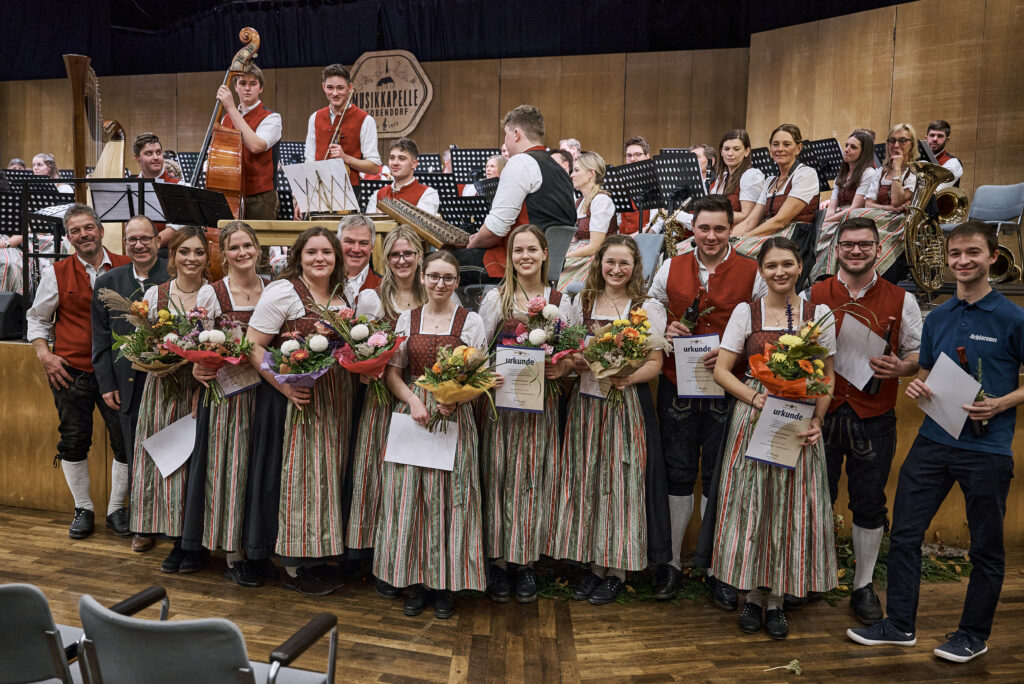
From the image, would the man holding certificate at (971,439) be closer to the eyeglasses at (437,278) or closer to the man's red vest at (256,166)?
the eyeglasses at (437,278)

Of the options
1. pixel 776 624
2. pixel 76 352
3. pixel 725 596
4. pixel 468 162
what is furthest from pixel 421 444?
pixel 468 162

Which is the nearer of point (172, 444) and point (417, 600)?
point (417, 600)

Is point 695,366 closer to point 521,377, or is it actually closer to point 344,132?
point 521,377

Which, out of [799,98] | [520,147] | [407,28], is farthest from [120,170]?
[799,98]

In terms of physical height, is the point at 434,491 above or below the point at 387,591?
above

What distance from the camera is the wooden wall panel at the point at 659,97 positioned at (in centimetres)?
1004

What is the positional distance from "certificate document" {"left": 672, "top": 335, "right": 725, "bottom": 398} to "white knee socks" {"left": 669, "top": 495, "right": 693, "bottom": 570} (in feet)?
1.61

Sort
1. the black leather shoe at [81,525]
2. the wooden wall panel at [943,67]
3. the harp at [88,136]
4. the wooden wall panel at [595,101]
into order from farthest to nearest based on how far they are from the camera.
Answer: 1. the wooden wall panel at [595,101]
2. the wooden wall panel at [943,67]
3. the harp at [88,136]
4. the black leather shoe at [81,525]

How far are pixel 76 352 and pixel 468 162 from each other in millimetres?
5666

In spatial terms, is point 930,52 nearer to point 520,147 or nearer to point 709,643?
point 520,147

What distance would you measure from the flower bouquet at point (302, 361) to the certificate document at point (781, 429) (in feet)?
5.52

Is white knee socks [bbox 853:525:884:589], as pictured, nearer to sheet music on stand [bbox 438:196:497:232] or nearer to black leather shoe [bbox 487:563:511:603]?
black leather shoe [bbox 487:563:511:603]

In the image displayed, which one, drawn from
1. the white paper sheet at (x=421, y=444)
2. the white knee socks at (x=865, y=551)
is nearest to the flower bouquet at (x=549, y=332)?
the white paper sheet at (x=421, y=444)

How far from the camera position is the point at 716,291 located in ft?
11.3
